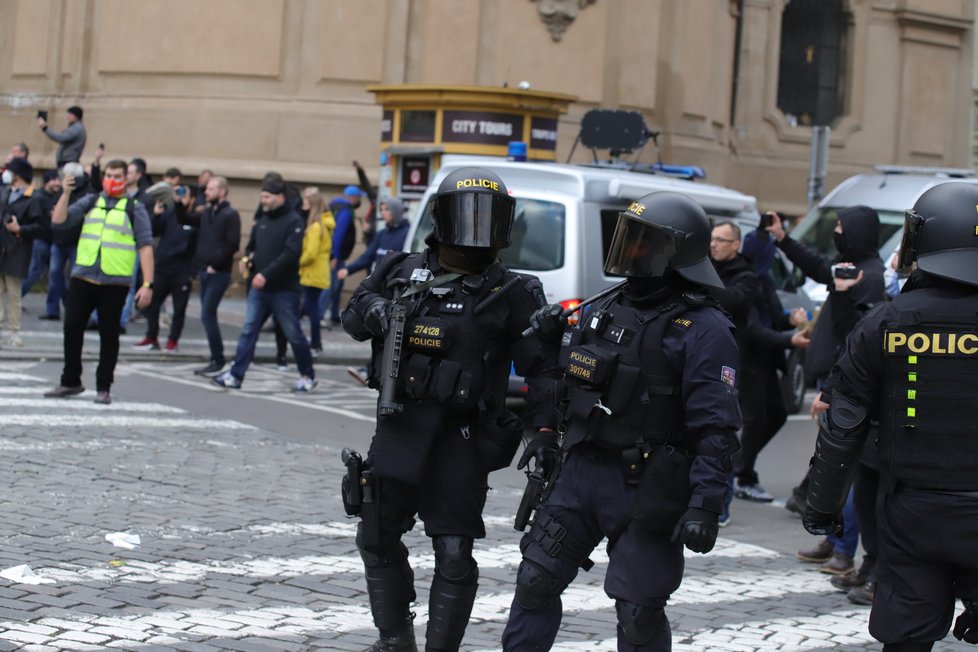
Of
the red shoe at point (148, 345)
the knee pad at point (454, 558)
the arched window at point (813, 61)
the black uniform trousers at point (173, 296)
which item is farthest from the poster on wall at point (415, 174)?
the arched window at point (813, 61)

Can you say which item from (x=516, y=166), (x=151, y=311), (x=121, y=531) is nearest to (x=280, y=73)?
(x=151, y=311)

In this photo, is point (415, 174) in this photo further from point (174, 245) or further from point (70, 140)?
point (70, 140)

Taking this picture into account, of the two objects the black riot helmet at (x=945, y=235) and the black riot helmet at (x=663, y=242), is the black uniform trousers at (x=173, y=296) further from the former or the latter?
the black riot helmet at (x=945, y=235)

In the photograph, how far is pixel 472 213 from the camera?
558 cm

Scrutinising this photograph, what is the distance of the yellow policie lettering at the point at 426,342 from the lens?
5488 millimetres

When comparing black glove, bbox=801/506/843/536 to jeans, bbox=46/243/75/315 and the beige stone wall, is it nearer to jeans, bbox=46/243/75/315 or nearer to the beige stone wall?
jeans, bbox=46/243/75/315

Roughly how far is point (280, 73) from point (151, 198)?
6.62 metres

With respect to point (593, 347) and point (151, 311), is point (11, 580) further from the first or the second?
point (151, 311)

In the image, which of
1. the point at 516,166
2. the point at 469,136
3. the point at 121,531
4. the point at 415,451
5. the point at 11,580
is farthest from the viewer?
the point at 469,136

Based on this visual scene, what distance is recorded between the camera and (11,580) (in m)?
6.45

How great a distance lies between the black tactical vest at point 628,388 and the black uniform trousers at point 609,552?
107 millimetres

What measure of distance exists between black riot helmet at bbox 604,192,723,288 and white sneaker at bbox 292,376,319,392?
8679mm

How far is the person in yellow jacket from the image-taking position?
14953mm

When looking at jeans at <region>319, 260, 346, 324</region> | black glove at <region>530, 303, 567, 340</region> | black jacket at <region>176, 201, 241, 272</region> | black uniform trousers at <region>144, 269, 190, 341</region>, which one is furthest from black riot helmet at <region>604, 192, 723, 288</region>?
jeans at <region>319, 260, 346, 324</region>
